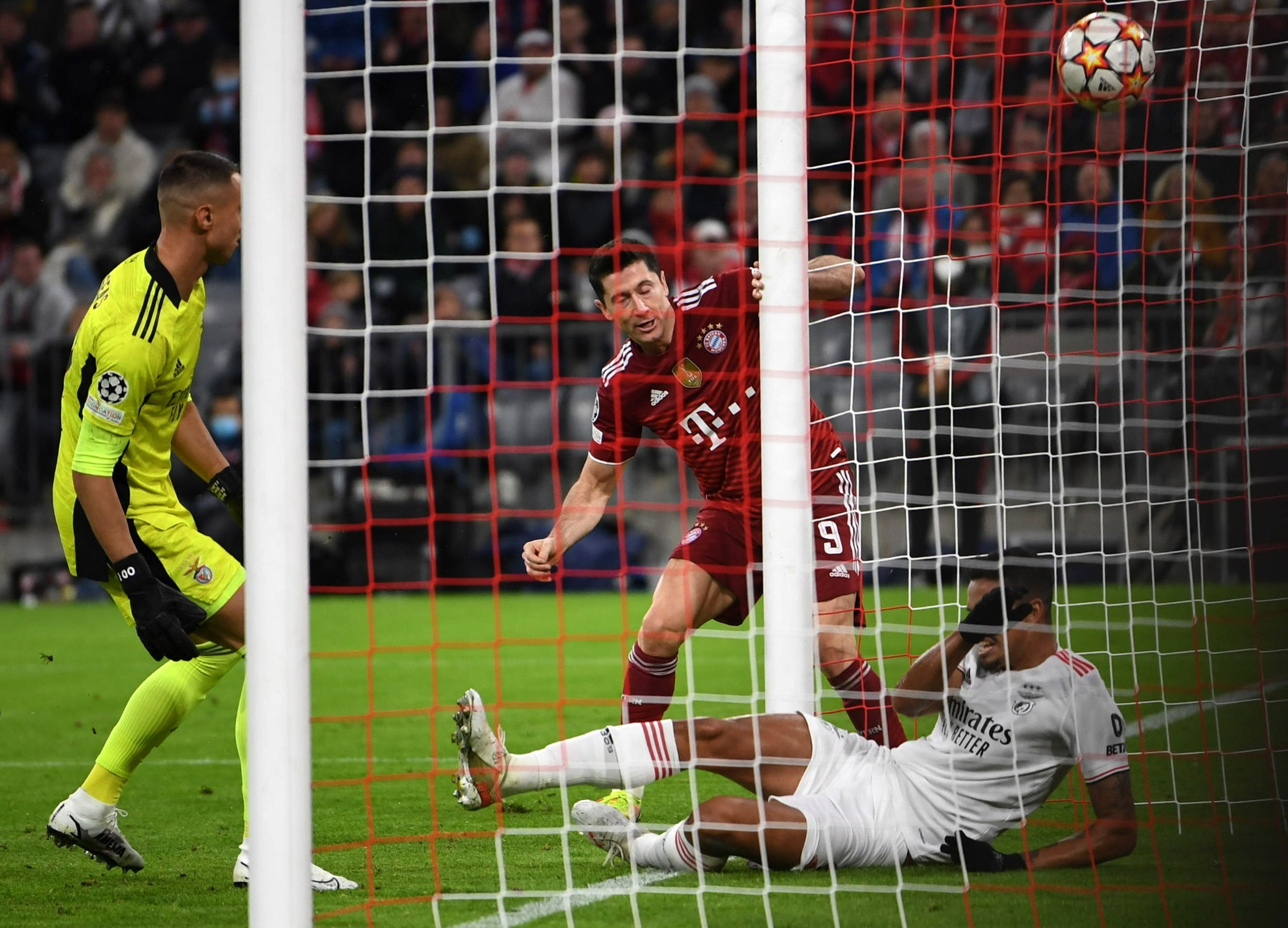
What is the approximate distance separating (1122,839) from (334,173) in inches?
535

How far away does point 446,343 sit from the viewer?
44.7ft

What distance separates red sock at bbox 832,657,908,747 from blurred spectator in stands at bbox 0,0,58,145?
13.9 meters

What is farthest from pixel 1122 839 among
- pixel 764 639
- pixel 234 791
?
pixel 234 791

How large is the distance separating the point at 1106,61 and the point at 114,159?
12966 mm

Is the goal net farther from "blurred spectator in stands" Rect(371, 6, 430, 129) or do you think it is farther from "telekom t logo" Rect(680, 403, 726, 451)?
"telekom t logo" Rect(680, 403, 726, 451)

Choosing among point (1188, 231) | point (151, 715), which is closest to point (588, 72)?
point (1188, 231)

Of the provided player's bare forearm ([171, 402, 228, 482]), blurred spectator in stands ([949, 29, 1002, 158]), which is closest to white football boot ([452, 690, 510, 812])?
player's bare forearm ([171, 402, 228, 482])

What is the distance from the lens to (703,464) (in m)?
5.53

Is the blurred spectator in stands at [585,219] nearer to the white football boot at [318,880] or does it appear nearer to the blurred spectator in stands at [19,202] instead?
the blurred spectator in stands at [19,202]

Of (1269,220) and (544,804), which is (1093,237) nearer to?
(1269,220)

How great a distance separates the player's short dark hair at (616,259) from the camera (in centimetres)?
507

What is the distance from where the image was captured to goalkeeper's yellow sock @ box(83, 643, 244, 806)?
4652 millimetres

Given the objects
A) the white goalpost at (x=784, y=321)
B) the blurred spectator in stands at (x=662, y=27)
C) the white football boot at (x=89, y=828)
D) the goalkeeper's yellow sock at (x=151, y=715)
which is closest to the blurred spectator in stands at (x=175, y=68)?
the blurred spectator in stands at (x=662, y=27)

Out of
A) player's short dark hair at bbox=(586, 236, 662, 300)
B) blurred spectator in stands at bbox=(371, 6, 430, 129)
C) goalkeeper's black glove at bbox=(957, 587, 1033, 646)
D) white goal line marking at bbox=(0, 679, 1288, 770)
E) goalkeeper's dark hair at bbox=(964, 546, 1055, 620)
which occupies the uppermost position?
blurred spectator in stands at bbox=(371, 6, 430, 129)
